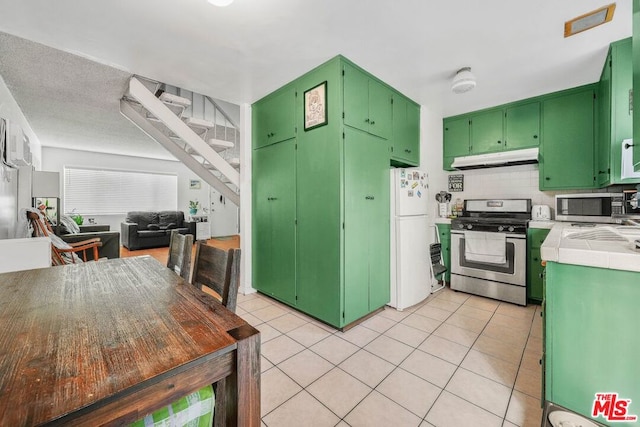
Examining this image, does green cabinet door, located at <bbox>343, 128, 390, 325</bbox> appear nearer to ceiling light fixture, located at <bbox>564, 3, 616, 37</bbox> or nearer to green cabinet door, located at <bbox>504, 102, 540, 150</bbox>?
ceiling light fixture, located at <bbox>564, 3, 616, 37</bbox>

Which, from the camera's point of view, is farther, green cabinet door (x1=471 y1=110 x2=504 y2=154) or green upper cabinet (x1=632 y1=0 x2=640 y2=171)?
green cabinet door (x1=471 y1=110 x2=504 y2=154)

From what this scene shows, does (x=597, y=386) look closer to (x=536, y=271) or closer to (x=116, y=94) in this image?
(x=536, y=271)

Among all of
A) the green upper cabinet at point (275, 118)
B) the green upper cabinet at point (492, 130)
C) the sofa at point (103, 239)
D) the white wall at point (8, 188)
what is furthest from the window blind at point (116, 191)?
the green upper cabinet at point (492, 130)

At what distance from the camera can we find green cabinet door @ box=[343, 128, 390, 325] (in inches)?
93.3

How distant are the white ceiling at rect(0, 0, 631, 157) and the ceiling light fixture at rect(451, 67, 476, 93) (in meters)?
0.07

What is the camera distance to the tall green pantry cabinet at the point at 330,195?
7.64 feet

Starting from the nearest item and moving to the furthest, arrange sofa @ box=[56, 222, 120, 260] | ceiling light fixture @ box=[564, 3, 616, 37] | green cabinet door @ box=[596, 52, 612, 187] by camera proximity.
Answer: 1. ceiling light fixture @ box=[564, 3, 616, 37]
2. green cabinet door @ box=[596, 52, 612, 187]
3. sofa @ box=[56, 222, 120, 260]

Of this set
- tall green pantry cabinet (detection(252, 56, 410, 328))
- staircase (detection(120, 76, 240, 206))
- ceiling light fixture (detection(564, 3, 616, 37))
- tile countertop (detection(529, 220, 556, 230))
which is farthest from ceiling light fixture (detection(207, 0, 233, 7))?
tile countertop (detection(529, 220, 556, 230))

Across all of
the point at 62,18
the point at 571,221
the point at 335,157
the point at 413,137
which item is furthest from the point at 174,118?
the point at 571,221

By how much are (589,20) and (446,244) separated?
8.25ft

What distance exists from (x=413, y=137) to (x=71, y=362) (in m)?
3.46

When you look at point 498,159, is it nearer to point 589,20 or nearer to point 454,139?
point 454,139

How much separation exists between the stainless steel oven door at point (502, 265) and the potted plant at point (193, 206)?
7218 mm

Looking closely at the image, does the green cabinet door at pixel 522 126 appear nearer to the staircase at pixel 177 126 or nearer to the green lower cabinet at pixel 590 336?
the green lower cabinet at pixel 590 336
